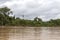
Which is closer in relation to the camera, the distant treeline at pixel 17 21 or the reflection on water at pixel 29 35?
the reflection on water at pixel 29 35

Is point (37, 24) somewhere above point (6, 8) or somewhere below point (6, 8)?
below

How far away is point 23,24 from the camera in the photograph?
86.3 ft

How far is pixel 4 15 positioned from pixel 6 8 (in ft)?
3.13

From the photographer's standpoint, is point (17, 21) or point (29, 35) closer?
point (29, 35)

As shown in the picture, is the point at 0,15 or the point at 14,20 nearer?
the point at 0,15

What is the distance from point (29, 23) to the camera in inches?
1056

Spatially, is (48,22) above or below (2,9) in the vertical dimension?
below

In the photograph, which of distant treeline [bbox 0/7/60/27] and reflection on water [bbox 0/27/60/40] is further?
distant treeline [bbox 0/7/60/27]

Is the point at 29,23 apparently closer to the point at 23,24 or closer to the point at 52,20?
the point at 23,24

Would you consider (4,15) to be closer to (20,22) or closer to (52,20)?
(20,22)

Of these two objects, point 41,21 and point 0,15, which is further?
point 41,21

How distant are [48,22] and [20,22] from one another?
139 inches

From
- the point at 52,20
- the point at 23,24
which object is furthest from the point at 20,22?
the point at 52,20

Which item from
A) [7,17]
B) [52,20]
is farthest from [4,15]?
[52,20]
